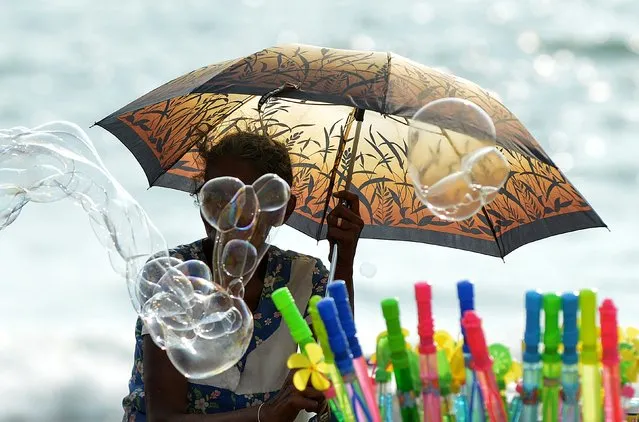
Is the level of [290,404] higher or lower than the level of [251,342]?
lower

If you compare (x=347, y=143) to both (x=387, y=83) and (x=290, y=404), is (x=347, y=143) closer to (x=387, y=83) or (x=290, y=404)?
(x=387, y=83)

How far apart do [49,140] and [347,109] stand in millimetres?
801

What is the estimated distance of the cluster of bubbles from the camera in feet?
6.71

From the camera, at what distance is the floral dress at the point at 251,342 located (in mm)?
2436

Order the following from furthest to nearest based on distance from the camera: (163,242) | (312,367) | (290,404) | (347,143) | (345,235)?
1. (347,143)
2. (345,235)
3. (163,242)
4. (290,404)
5. (312,367)

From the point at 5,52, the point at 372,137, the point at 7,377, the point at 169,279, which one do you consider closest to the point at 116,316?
the point at 7,377

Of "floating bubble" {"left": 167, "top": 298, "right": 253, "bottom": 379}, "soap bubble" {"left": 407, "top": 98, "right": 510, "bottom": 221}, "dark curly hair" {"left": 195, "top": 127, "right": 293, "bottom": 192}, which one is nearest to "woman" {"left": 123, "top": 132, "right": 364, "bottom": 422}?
"dark curly hair" {"left": 195, "top": 127, "right": 293, "bottom": 192}

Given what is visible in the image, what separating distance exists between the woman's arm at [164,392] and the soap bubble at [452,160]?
0.74m

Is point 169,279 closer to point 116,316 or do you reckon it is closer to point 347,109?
point 347,109

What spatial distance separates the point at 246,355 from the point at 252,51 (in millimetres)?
8361

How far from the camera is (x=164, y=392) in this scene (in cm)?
238

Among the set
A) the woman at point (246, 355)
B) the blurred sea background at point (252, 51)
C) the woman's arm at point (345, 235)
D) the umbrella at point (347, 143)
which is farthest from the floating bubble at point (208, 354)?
the blurred sea background at point (252, 51)

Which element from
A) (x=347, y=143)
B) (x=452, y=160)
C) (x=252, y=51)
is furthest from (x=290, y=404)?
(x=252, y=51)

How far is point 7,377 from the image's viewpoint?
7.13m
